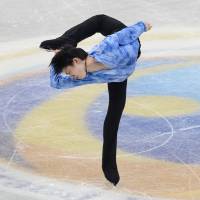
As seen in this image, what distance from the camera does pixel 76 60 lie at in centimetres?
416

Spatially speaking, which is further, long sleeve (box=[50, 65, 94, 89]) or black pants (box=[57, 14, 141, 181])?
black pants (box=[57, 14, 141, 181])

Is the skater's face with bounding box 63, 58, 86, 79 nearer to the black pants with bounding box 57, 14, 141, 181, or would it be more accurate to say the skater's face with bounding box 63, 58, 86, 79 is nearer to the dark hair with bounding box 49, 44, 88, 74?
the dark hair with bounding box 49, 44, 88, 74

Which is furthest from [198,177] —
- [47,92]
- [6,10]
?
[6,10]

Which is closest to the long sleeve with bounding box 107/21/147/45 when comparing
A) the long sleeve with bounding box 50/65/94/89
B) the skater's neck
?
the skater's neck

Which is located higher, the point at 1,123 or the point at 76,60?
the point at 76,60

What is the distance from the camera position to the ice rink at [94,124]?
4.85 metres

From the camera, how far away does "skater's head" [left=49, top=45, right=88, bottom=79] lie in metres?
4.15

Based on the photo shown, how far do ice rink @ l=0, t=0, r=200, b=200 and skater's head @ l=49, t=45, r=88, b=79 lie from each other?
1009 millimetres

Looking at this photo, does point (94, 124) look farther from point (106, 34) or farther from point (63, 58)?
point (63, 58)

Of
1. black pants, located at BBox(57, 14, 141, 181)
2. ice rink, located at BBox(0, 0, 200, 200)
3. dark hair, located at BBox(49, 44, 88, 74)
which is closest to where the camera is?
dark hair, located at BBox(49, 44, 88, 74)

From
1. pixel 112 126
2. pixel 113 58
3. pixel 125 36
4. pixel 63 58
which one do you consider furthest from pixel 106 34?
pixel 112 126

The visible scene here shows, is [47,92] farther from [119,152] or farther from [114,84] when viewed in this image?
[114,84]

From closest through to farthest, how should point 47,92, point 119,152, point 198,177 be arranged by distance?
point 198,177 < point 119,152 < point 47,92

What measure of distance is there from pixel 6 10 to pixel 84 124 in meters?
5.29
